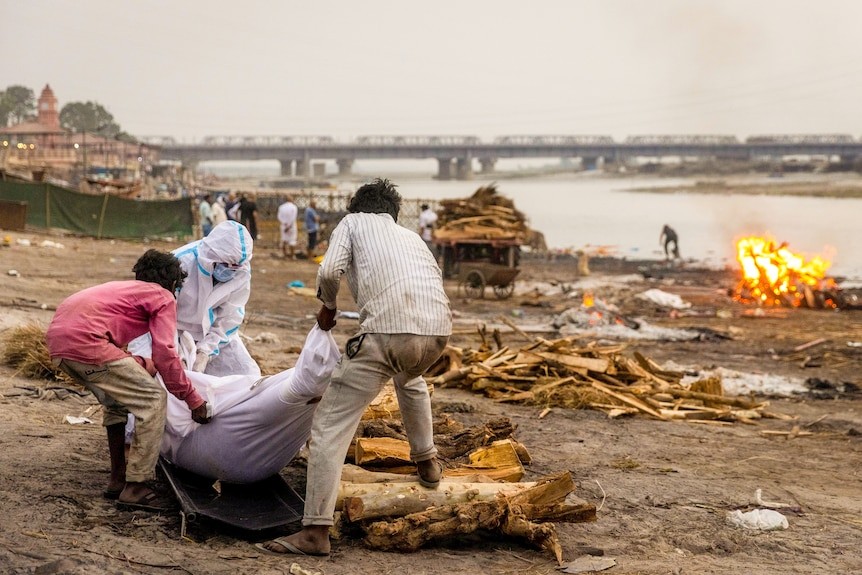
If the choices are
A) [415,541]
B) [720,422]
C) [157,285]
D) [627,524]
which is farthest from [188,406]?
[720,422]

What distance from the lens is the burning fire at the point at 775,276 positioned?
81.5ft

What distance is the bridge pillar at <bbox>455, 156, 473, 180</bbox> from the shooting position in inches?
4441

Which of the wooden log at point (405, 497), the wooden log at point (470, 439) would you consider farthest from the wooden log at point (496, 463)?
the wooden log at point (405, 497)

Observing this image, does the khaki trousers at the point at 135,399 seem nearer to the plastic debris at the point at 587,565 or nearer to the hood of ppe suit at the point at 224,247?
the hood of ppe suit at the point at 224,247

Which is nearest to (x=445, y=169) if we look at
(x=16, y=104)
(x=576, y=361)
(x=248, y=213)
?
(x=16, y=104)

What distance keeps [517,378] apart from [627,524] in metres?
4.99

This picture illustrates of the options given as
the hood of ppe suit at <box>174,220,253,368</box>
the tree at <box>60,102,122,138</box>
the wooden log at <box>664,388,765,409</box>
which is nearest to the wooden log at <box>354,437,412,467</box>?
the hood of ppe suit at <box>174,220,253,368</box>

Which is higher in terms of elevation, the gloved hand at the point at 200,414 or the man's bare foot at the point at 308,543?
the gloved hand at the point at 200,414

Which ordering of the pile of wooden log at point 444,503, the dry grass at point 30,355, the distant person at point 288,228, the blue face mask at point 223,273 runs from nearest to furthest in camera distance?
the pile of wooden log at point 444,503
the blue face mask at point 223,273
the dry grass at point 30,355
the distant person at point 288,228

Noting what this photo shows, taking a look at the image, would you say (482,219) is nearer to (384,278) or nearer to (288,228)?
(288,228)

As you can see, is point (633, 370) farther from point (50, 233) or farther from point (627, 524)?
point (50, 233)

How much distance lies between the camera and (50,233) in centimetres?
3344

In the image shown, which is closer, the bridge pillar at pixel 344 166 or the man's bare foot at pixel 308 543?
the man's bare foot at pixel 308 543

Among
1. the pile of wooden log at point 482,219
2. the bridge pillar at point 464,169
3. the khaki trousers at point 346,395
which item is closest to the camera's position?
the khaki trousers at point 346,395
